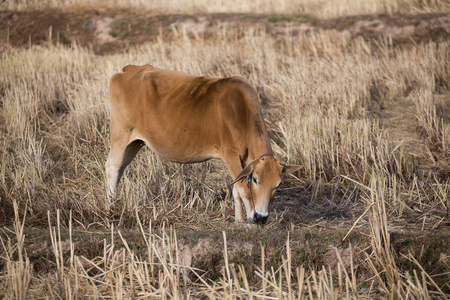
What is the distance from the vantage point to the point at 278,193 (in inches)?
253

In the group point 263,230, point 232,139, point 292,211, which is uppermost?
point 232,139

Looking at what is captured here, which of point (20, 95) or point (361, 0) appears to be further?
point (361, 0)

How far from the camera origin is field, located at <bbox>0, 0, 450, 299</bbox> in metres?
3.85

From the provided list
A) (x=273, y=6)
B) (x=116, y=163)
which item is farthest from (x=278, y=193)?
(x=273, y=6)

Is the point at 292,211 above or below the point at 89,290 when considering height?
below

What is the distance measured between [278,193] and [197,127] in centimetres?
158

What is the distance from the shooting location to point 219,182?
261 inches

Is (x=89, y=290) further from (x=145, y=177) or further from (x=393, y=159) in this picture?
(x=393, y=159)

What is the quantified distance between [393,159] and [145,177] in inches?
123

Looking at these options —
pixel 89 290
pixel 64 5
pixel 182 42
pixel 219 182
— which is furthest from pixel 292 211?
→ pixel 64 5

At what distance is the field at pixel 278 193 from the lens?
152 inches

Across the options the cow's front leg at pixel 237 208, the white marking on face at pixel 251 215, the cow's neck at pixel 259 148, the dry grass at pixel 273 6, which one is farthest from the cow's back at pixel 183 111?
the dry grass at pixel 273 6

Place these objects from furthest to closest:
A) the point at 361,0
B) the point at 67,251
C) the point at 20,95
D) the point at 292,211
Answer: the point at 361,0, the point at 20,95, the point at 292,211, the point at 67,251

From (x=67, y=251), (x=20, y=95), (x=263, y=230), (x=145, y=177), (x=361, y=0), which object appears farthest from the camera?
(x=361, y=0)
